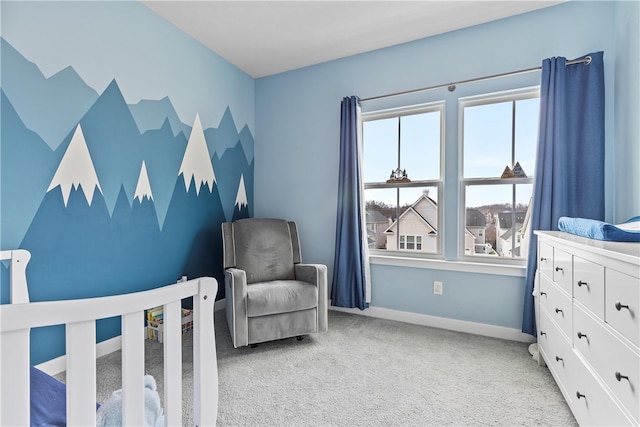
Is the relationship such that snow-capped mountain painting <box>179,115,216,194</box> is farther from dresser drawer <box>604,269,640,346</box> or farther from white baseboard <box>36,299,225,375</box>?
dresser drawer <box>604,269,640,346</box>

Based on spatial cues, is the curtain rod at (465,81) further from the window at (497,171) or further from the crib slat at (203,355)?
the crib slat at (203,355)

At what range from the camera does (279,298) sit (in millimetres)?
2240

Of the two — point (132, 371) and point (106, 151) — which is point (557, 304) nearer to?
point (132, 371)

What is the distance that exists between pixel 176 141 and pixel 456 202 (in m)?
2.43

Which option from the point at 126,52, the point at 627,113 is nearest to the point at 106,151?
the point at 126,52

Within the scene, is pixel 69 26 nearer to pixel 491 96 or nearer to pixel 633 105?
pixel 491 96

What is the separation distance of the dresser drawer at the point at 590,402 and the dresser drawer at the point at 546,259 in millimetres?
532

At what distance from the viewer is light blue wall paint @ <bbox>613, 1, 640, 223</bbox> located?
5.94ft

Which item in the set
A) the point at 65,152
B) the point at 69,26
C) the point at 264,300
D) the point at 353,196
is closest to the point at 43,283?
the point at 65,152

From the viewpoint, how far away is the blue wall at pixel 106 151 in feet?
5.65

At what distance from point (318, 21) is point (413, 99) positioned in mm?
1037

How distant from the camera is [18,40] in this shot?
Answer: 169cm

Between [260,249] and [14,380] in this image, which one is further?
[260,249]

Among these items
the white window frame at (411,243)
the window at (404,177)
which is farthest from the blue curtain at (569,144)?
the white window frame at (411,243)
